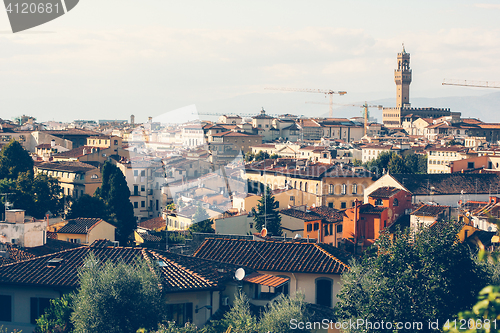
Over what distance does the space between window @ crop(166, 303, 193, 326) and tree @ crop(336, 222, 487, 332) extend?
2.22m

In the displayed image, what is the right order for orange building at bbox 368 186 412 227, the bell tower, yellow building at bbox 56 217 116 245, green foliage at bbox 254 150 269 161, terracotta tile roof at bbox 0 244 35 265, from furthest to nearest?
the bell tower
green foliage at bbox 254 150 269 161
orange building at bbox 368 186 412 227
yellow building at bbox 56 217 116 245
terracotta tile roof at bbox 0 244 35 265

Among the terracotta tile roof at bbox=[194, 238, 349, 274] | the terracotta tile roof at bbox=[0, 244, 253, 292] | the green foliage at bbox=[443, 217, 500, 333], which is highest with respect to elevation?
the green foliage at bbox=[443, 217, 500, 333]

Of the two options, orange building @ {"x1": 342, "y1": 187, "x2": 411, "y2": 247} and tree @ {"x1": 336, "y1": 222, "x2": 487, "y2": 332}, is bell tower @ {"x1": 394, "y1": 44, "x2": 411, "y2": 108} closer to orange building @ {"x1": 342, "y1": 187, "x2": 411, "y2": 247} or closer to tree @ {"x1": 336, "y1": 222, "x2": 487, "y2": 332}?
orange building @ {"x1": 342, "y1": 187, "x2": 411, "y2": 247}

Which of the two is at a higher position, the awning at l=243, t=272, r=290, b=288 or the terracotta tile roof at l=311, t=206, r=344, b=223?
the awning at l=243, t=272, r=290, b=288

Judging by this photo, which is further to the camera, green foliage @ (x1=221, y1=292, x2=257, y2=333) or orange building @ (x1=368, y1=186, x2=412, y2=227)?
orange building @ (x1=368, y1=186, x2=412, y2=227)

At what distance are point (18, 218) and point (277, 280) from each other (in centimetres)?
773

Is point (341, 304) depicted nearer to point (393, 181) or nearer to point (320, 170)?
point (393, 181)

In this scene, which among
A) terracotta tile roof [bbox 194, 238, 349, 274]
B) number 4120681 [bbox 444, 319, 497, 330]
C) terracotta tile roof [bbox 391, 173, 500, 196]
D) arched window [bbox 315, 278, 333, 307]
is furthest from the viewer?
terracotta tile roof [bbox 391, 173, 500, 196]

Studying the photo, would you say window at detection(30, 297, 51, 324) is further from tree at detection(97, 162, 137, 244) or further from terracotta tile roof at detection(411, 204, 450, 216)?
tree at detection(97, 162, 137, 244)

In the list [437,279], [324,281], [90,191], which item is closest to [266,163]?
[90,191]

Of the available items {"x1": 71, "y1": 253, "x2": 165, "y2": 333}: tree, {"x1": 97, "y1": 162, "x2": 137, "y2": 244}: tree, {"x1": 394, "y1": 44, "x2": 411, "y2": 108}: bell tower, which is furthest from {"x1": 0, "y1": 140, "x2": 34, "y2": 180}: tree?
{"x1": 394, "y1": 44, "x2": 411, "y2": 108}: bell tower

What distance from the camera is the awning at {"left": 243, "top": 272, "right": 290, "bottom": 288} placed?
11141mm

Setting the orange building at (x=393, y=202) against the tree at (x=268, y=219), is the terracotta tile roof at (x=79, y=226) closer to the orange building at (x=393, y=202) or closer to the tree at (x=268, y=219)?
the tree at (x=268, y=219)

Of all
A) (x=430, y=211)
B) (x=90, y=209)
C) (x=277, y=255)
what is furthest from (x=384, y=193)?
(x=277, y=255)
